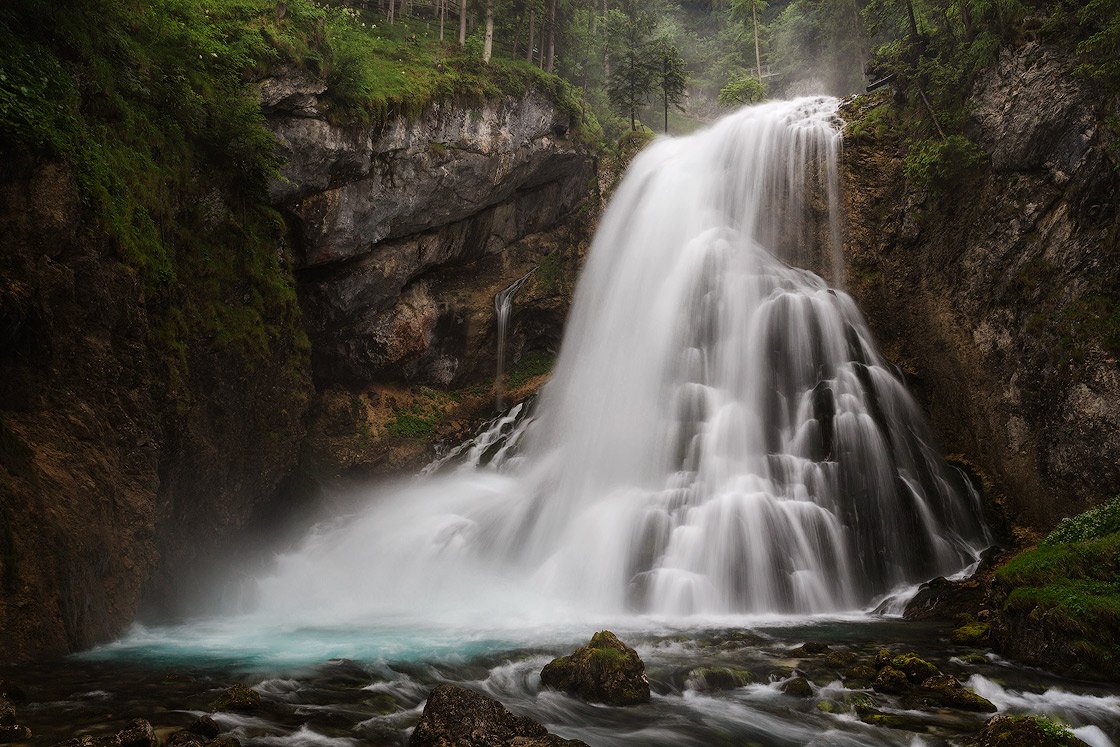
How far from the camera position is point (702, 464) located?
54.4ft

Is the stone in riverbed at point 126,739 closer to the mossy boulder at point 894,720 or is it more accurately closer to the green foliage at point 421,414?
the mossy boulder at point 894,720

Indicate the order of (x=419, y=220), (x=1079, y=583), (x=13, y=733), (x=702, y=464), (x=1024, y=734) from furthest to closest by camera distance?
(x=419, y=220) < (x=702, y=464) < (x=1079, y=583) < (x=1024, y=734) < (x=13, y=733)

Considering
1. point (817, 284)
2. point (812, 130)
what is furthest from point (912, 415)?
point (812, 130)

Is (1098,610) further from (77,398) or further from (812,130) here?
(812,130)

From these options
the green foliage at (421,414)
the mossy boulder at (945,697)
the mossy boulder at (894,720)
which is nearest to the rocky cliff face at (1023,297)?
the mossy boulder at (945,697)

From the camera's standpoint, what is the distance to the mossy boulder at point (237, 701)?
682 centimetres

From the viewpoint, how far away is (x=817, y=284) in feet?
68.1

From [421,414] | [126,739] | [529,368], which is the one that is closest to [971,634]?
[126,739]

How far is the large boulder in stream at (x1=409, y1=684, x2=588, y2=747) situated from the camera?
6000 mm

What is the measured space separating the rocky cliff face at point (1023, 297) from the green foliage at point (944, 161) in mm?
298

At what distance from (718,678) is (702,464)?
8.05 meters

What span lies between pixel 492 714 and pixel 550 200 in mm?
23256

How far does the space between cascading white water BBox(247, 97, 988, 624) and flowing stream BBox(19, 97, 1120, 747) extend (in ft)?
0.22

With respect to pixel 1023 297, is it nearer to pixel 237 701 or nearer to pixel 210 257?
pixel 237 701
